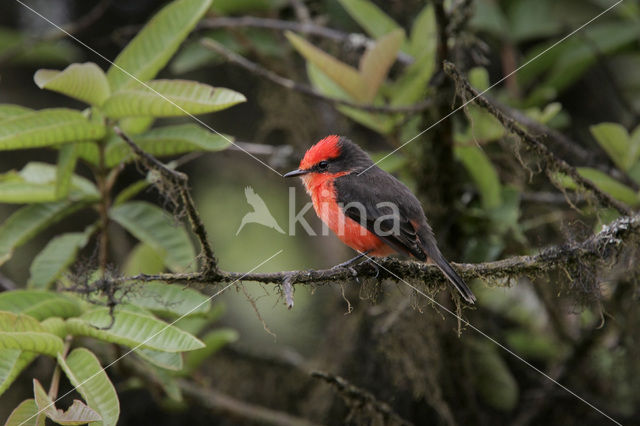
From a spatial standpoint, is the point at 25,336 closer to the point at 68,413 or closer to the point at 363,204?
A: the point at 68,413

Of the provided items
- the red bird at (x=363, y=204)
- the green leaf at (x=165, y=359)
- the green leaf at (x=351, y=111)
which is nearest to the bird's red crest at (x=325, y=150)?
the red bird at (x=363, y=204)

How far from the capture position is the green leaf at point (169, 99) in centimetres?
294

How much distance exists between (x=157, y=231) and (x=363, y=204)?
1.10m

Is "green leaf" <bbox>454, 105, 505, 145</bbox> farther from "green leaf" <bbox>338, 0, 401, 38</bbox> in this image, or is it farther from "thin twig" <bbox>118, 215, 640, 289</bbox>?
"thin twig" <bbox>118, 215, 640, 289</bbox>

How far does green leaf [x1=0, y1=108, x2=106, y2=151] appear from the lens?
2.87 meters

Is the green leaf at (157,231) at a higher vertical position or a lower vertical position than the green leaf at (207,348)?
higher

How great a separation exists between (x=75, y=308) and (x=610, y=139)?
2800 mm

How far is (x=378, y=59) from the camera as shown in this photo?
3703 mm

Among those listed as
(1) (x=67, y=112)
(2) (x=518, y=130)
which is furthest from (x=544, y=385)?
(1) (x=67, y=112)

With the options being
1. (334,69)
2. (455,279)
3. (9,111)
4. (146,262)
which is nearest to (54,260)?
(146,262)

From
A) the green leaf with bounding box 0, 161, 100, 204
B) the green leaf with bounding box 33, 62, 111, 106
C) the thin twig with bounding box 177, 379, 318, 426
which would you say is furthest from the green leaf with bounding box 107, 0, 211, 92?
the thin twig with bounding box 177, 379, 318, 426

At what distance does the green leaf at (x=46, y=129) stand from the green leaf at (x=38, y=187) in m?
0.22

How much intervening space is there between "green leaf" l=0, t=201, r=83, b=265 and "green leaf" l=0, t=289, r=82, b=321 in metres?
0.51

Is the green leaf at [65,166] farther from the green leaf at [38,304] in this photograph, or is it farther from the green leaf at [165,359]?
the green leaf at [165,359]
